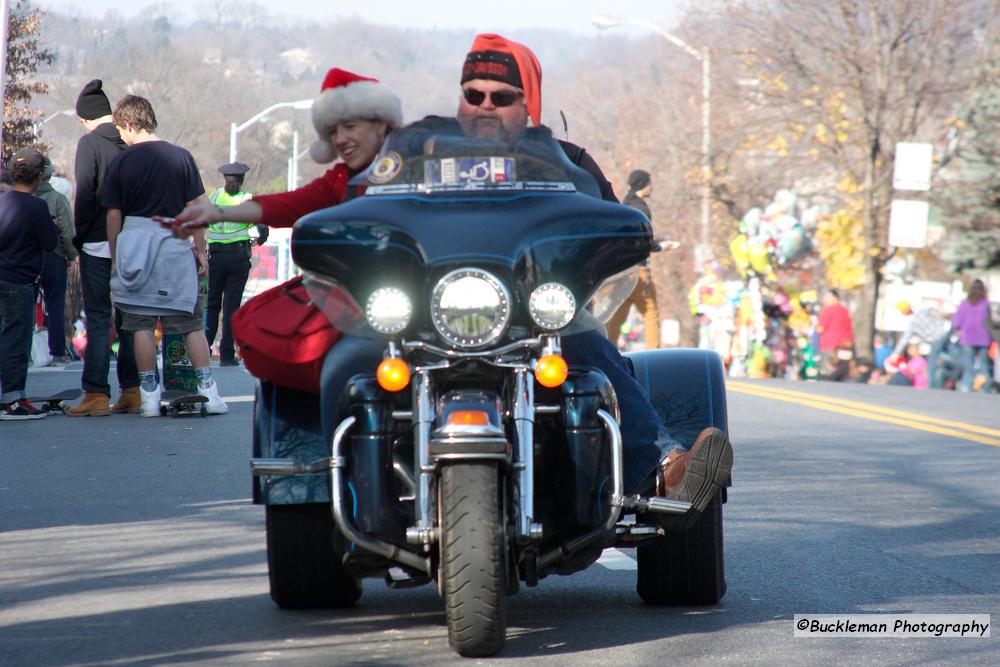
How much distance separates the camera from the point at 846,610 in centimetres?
571

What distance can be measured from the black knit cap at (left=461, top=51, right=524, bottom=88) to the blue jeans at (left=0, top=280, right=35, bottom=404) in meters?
6.79

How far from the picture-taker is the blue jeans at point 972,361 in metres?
24.2

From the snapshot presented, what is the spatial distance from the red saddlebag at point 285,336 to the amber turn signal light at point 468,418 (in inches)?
33.6

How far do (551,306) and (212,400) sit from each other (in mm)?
7695

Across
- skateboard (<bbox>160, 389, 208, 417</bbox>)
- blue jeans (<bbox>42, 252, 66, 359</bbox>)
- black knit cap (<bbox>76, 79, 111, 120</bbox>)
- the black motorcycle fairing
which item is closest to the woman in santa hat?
the black motorcycle fairing

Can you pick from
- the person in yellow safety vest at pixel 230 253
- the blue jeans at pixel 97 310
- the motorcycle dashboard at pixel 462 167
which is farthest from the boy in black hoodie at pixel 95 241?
the motorcycle dashboard at pixel 462 167

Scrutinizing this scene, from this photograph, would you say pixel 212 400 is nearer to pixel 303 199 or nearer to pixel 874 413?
pixel 874 413

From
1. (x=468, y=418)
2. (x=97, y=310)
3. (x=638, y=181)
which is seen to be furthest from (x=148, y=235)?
(x=468, y=418)

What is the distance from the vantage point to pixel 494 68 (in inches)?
222

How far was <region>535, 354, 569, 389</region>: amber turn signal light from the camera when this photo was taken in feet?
15.3

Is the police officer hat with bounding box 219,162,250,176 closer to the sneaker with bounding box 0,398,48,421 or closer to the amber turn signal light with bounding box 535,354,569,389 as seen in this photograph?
the sneaker with bounding box 0,398,48,421

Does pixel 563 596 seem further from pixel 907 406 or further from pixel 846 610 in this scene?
pixel 907 406

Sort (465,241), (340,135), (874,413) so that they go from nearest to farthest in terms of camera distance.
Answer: (465,241), (340,135), (874,413)

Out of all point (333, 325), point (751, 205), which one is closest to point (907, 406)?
point (333, 325)
